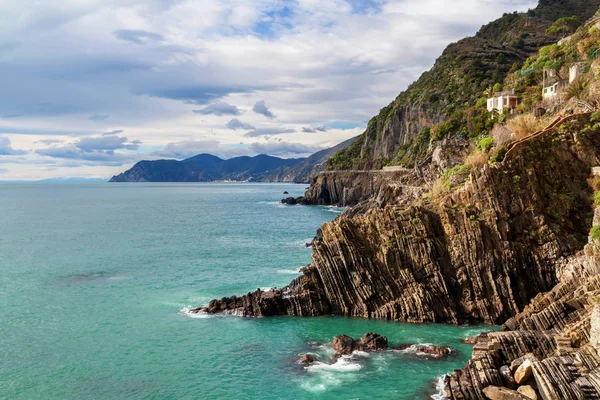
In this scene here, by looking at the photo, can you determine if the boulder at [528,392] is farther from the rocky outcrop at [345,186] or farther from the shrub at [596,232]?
the rocky outcrop at [345,186]

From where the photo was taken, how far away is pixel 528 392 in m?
24.5

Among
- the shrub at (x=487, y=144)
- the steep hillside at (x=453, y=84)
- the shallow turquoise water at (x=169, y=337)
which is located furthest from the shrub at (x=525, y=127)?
the steep hillside at (x=453, y=84)

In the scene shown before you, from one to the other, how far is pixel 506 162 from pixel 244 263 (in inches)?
1392

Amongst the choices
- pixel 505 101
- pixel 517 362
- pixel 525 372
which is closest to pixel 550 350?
pixel 517 362

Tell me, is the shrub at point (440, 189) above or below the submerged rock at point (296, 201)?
above

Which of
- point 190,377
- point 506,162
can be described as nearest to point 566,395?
point 190,377

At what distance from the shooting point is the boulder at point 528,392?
79.3ft

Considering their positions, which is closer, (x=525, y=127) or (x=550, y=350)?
(x=550, y=350)

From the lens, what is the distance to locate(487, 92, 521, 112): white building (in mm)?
74812

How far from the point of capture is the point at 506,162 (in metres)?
44.6

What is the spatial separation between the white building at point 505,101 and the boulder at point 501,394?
190 ft

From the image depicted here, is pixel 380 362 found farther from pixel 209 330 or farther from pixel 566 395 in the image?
pixel 209 330

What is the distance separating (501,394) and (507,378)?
1414mm

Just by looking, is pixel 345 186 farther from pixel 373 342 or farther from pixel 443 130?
pixel 373 342
